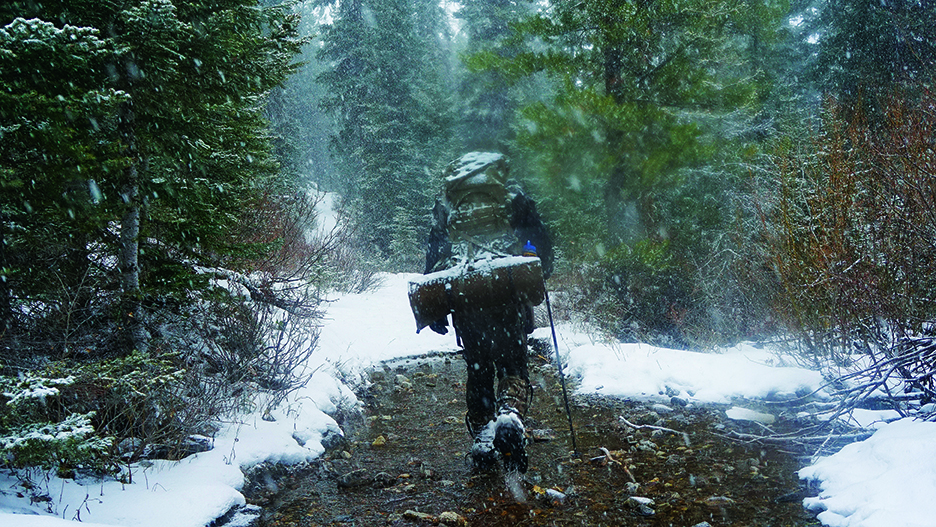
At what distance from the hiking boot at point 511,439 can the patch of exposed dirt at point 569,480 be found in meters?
0.13

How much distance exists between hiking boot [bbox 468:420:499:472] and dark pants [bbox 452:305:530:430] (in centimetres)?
17

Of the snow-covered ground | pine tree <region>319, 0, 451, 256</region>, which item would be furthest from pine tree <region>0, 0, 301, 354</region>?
pine tree <region>319, 0, 451, 256</region>

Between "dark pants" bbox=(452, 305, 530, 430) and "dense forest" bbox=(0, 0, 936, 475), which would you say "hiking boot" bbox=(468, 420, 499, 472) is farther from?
"dense forest" bbox=(0, 0, 936, 475)

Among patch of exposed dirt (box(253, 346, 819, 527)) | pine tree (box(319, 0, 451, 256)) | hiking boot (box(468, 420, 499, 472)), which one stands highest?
pine tree (box(319, 0, 451, 256))

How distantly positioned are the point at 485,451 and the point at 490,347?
787 mm

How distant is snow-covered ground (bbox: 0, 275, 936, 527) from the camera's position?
2.82 meters

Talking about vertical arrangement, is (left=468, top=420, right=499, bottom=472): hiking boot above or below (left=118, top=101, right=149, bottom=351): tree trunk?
below

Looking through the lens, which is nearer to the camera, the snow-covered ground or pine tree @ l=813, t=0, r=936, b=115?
the snow-covered ground

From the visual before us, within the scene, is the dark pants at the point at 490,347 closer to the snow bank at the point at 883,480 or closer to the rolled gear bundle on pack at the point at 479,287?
the rolled gear bundle on pack at the point at 479,287

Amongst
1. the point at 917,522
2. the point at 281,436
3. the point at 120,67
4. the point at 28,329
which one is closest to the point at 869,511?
the point at 917,522

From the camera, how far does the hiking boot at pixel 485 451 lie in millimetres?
4117

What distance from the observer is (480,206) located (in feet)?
14.2

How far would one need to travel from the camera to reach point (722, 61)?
11047 mm

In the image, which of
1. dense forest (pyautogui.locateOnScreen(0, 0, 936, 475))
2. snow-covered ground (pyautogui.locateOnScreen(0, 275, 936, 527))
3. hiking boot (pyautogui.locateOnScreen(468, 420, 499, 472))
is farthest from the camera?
hiking boot (pyautogui.locateOnScreen(468, 420, 499, 472))
